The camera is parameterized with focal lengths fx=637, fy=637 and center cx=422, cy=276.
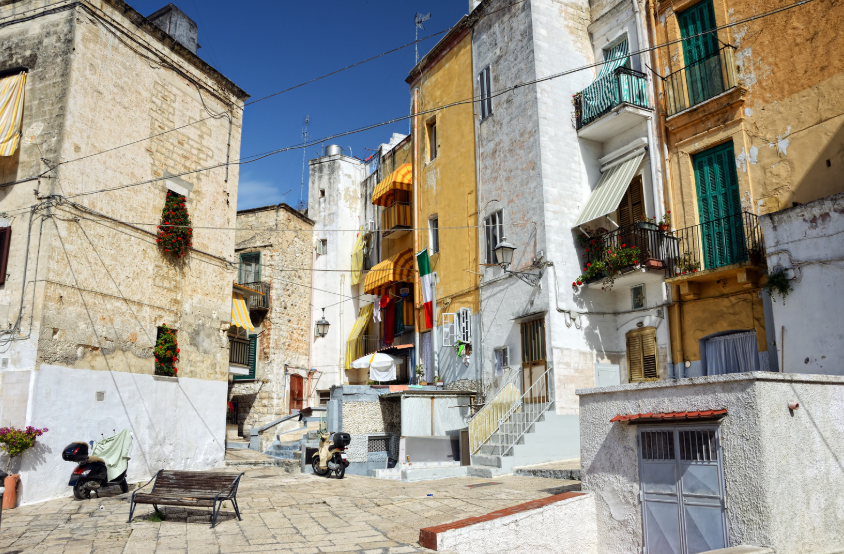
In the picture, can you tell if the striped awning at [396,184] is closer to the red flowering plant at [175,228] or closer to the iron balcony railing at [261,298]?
the iron balcony railing at [261,298]

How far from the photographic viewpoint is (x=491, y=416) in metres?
15.1

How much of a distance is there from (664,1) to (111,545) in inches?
626

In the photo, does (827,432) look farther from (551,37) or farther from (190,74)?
(190,74)

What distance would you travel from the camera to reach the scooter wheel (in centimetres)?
1208

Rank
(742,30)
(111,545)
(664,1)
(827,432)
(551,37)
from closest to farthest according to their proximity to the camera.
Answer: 1. (827,432)
2. (111,545)
3. (742,30)
4. (664,1)
5. (551,37)

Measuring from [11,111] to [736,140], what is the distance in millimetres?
15798

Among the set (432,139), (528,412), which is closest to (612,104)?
(528,412)

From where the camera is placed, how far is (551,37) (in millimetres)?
17156

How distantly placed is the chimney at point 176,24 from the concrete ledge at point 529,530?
15.7m

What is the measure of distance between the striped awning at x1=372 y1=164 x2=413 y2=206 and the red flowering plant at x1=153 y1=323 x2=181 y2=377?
384 inches

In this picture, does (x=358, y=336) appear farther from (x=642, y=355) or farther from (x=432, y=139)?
(x=642, y=355)

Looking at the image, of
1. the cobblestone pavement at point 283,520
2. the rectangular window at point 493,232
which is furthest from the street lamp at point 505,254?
the cobblestone pavement at point 283,520

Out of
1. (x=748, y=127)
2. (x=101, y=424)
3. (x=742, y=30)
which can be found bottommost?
(x=101, y=424)

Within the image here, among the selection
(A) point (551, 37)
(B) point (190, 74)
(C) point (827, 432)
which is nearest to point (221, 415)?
(B) point (190, 74)
